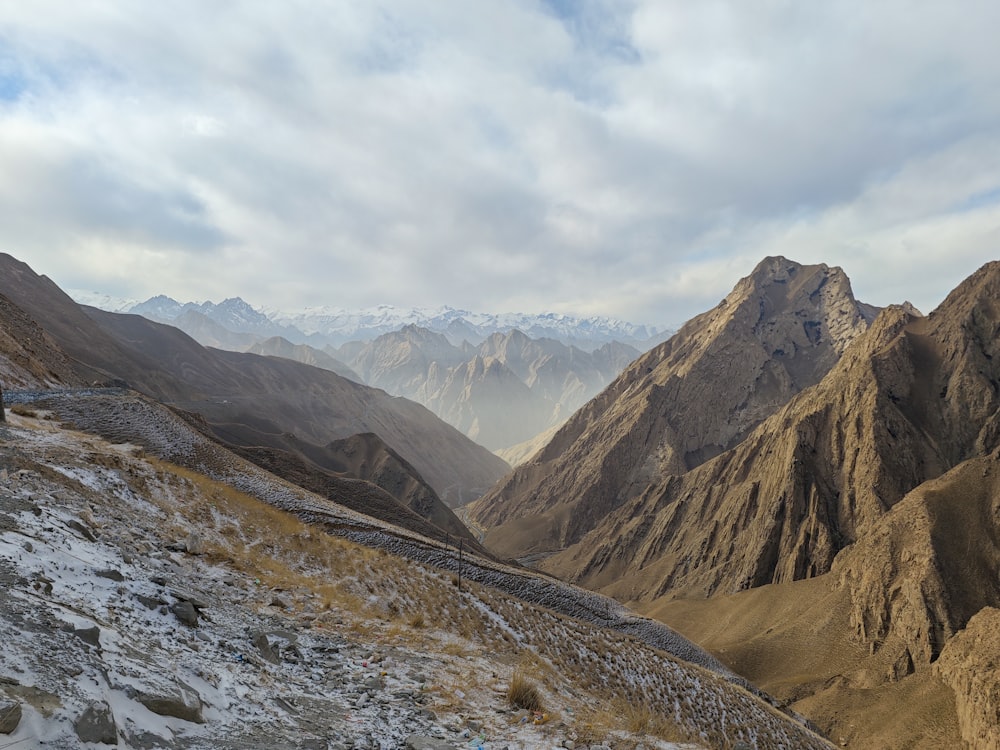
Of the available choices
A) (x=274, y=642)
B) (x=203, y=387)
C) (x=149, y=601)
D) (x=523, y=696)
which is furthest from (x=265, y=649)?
(x=203, y=387)

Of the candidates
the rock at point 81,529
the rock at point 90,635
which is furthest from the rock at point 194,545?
the rock at point 90,635

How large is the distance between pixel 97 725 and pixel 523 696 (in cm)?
774

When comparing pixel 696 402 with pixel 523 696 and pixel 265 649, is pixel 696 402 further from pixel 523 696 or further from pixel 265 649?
pixel 265 649

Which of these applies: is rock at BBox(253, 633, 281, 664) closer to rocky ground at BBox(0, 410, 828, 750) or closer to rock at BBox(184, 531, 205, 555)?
rocky ground at BBox(0, 410, 828, 750)

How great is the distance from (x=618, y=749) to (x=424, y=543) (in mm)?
17198

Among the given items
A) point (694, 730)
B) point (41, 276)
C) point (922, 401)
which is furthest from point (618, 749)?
point (41, 276)

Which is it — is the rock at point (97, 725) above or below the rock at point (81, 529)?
above

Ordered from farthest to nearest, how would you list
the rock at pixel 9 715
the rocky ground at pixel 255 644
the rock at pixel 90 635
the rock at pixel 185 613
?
the rock at pixel 185 613 < the rock at pixel 90 635 < the rocky ground at pixel 255 644 < the rock at pixel 9 715

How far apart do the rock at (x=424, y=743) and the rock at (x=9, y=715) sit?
16.3 feet

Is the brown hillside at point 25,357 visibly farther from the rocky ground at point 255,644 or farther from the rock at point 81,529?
the rock at point 81,529

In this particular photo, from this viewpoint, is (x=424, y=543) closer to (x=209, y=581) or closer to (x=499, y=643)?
(x=499, y=643)

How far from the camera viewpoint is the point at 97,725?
4891mm

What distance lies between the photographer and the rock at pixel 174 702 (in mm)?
6031

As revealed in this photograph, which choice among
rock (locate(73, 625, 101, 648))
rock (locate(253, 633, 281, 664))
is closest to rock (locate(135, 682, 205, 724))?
rock (locate(73, 625, 101, 648))
